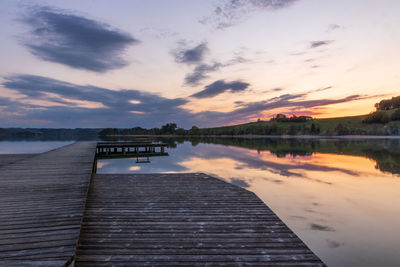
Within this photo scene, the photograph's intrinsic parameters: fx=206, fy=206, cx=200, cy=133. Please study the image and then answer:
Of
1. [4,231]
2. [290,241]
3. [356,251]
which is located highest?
[4,231]

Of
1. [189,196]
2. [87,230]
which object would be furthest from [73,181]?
[189,196]

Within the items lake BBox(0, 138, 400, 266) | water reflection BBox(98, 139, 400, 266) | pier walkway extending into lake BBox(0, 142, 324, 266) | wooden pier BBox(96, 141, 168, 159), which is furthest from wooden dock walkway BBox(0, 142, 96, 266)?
wooden pier BBox(96, 141, 168, 159)

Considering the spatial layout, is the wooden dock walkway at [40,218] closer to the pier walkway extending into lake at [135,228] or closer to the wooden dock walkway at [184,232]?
the pier walkway extending into lake at [135,228]

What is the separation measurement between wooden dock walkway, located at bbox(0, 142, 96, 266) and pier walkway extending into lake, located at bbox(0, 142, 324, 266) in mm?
15

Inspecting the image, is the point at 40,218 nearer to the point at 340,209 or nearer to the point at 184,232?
the point at 184,232

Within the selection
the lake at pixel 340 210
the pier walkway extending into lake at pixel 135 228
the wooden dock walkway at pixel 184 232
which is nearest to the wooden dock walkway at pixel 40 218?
the pier walkway extending into lake at pixel 135 228

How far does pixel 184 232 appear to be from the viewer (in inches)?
207

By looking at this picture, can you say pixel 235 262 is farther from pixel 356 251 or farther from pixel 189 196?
pixel 356 251

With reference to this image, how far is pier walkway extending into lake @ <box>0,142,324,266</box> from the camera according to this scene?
3.99m

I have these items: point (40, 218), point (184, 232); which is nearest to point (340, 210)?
point (184, 232)

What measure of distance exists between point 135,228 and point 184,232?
130 cm

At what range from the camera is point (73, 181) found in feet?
27.3

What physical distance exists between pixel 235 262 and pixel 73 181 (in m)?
7.19

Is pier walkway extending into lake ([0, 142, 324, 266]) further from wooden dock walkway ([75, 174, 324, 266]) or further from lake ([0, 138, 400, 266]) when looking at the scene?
lake ([0, 138, 400, 266])
